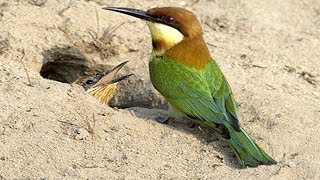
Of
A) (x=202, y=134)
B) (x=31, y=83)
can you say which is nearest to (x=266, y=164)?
(x=202, y=134)

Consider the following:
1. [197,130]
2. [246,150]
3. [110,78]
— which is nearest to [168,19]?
[197,130]

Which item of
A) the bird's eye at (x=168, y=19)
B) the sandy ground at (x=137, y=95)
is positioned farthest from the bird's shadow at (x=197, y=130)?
the bird's eye at (x=168, y=19)

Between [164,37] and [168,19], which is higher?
[168,19]

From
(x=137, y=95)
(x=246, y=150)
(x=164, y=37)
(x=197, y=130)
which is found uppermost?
(x=164, y=37)

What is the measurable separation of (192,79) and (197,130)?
33 centimetres

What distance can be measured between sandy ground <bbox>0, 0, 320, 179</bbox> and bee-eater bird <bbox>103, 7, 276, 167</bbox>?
4.9 inches

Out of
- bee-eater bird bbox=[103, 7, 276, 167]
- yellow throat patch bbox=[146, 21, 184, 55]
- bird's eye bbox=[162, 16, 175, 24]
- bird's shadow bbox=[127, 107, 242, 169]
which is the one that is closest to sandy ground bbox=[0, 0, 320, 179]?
bird's shadow bbox=[127, 107, 242, 169]

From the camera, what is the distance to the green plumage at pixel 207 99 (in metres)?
4.47

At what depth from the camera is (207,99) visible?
4758 mm

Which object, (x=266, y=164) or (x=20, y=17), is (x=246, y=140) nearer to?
(x=266, y=164)

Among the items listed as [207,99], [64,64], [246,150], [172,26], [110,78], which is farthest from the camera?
[64,64]

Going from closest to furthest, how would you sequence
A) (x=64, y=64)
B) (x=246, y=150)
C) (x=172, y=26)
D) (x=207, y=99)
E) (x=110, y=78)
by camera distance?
(x=246, y=150) → (x=207, y=99) → (x=172, y=26) → (x=110, y=78) → (x=64, y=64)

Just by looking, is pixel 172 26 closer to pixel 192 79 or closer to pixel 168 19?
pixel 168 19

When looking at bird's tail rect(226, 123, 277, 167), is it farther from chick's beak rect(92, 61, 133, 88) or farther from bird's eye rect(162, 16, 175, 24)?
chick's beak rect(92, 61, 133, 88)
